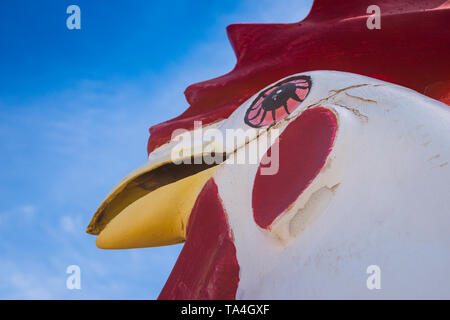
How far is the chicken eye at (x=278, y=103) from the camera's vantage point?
1336 millimetres

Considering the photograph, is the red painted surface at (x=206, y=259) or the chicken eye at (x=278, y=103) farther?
the chicken eye at (x=278, y=103)

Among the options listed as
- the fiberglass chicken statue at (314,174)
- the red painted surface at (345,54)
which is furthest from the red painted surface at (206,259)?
the red painted surface at (345,54)

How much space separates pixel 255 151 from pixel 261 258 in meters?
0.30

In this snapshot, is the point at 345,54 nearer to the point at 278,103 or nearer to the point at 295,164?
the point at 278,103

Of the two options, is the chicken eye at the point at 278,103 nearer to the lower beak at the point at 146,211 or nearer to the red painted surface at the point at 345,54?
the lower beak at the point at 146,211

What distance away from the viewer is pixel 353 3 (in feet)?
6.07

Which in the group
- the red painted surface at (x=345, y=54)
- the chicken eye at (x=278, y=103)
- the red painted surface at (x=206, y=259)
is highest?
the red painted surface at (x=345, y=54)

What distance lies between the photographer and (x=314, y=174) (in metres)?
1.08

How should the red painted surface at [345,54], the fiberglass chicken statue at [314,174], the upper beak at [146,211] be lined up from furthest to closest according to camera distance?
the red painted surface at [345,54], the upper beak at [146,211], the fiberglass chicken statue at [314,174]

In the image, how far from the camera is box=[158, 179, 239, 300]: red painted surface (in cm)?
116

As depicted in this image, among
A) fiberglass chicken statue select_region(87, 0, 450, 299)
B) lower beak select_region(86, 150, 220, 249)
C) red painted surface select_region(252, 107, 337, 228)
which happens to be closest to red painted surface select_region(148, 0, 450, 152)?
fiberglass chicken statue select_region(87, 0, 450, 299)
